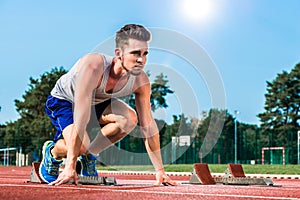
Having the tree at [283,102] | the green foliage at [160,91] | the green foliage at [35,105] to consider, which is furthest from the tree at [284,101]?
the green foliage at [160,91]

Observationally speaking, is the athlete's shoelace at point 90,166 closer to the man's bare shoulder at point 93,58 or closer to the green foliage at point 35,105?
the man's bare shoulder at point 93,58

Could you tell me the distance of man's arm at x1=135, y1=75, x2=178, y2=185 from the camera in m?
5.37

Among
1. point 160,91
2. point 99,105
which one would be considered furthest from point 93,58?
point 160,91

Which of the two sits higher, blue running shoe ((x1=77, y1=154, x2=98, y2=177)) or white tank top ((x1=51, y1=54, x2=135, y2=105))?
white tank top ((x1=51, y1=54, x2=135, y2=105))

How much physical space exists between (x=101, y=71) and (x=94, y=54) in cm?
18

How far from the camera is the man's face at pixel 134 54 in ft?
15.6

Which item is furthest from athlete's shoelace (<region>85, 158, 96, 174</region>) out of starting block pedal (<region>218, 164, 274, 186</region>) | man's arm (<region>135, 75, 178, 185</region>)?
starting block pedal (<region>218, 164, 274, 186</region>)

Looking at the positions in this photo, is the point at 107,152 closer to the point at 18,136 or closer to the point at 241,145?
the point at 18,136

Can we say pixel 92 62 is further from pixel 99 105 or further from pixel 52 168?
pixel 52 168

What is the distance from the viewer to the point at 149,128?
5488 millimetres

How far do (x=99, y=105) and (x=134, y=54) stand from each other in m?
0.92

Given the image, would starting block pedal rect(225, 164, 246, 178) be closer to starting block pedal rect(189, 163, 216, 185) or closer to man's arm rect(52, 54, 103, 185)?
starting block pedal rect(189, 163, 216, 185)

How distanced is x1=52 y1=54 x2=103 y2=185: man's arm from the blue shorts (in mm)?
457

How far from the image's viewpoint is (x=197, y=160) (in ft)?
116
